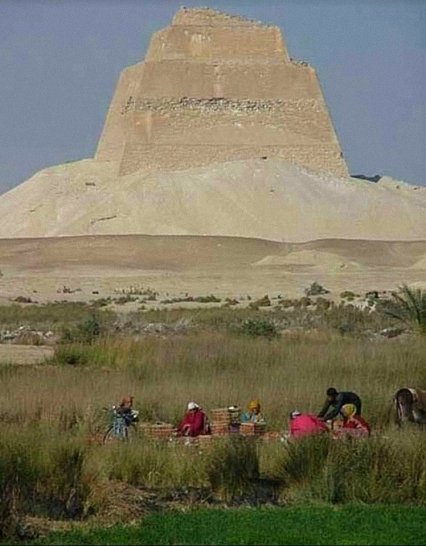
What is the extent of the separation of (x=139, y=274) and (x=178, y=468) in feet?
164

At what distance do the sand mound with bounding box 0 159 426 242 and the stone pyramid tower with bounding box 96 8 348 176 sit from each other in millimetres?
4134

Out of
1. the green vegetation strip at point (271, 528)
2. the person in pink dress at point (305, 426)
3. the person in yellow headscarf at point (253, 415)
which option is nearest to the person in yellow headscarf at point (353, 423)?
the person in pink dress at point (305, 426)

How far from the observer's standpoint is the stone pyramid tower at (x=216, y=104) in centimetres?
9275

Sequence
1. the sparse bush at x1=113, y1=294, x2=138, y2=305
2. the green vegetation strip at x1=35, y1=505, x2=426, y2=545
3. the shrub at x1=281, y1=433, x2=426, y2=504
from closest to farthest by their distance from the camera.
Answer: the green vegetation strip at x1=35, y1=505, x2=426, y2=545
the shrub at x1=281, y1=433, x2=426, y2=504
the sparse bush at x1=113, y1=294, x2=138, y2=305

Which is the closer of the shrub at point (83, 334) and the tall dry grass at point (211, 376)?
the tall dry grass at point (211, 376)

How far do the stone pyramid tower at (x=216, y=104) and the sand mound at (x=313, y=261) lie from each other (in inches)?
1100

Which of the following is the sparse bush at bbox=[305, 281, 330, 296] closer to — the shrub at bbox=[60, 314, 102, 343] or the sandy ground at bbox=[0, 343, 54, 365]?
the shrub at bbox=[60, 314, 102, 343]

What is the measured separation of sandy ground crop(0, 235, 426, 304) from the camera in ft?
168

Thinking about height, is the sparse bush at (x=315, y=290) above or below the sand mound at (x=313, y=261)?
below

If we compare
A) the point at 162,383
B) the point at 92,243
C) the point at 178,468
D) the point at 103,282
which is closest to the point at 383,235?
the point at 92,243

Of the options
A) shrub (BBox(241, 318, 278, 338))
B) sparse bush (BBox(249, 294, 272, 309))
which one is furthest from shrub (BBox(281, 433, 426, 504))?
sparse bush (BBox(249, 294, 272, 309))

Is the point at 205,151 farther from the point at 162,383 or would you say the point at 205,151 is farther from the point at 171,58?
the point at 162,383

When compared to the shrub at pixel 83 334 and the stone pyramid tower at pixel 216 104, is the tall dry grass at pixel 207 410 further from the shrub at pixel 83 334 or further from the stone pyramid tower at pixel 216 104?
the stone pyramid tower at pixel 216 104

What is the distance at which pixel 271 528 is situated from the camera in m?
9.74
